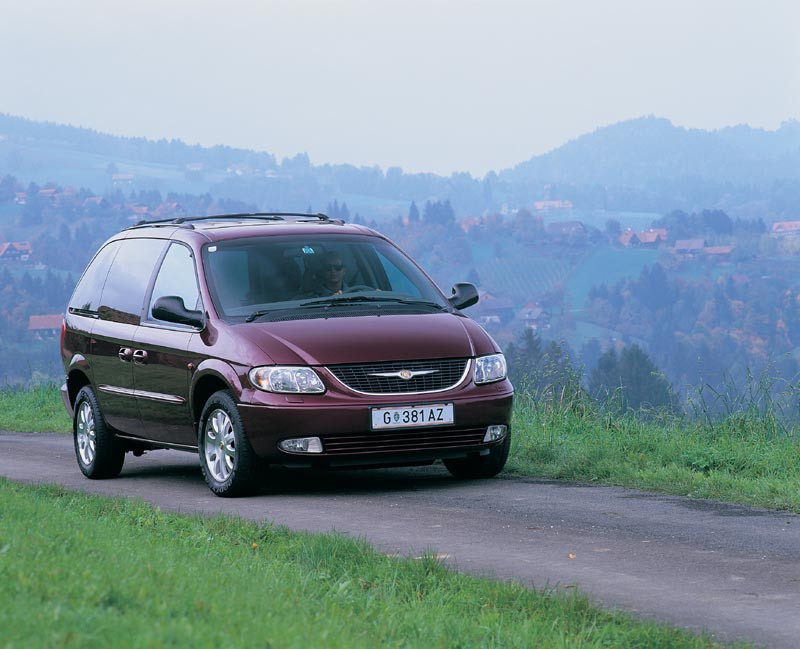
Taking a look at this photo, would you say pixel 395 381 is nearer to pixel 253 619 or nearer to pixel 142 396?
pixel 142 396

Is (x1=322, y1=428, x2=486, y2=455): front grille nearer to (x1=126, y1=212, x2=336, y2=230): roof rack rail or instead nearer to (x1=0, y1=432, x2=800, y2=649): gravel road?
(x1=0, y1=432, x2=800, y2=649): gravel road

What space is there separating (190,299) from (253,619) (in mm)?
6413

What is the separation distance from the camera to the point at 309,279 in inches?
420

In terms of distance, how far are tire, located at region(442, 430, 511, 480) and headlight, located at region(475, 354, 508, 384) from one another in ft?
1.55

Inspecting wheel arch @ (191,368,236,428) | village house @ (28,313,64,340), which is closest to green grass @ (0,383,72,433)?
wheel arch @ (191,368,236,428)

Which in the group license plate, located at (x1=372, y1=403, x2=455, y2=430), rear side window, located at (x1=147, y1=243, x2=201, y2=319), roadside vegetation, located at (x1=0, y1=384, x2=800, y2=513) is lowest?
roadside vegetation, located at (x1=0, y1=384, x2=800, y2=513)

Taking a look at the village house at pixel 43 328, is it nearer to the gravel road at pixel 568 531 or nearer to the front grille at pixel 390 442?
the gravel road at pixel 568 531

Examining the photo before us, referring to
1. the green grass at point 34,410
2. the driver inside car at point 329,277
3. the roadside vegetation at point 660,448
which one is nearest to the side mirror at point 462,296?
the driver inside car at point 329,277

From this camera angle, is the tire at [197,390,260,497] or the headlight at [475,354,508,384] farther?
the headlight at [475,354,508,384]

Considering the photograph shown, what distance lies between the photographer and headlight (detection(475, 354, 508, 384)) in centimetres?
1000

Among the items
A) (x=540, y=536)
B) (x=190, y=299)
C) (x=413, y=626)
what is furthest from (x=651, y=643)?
(x=190, y=299)

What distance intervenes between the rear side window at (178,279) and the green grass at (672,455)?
9.23ft

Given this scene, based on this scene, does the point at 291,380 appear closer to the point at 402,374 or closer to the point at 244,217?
the point at 402,374

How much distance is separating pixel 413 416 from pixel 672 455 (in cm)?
242
